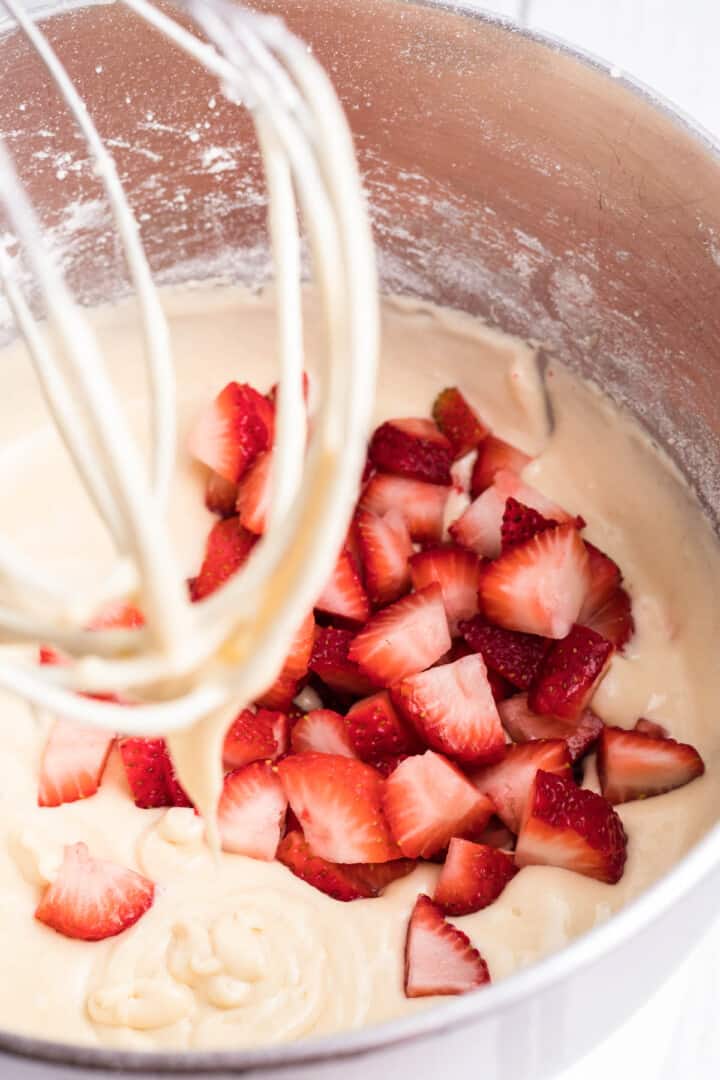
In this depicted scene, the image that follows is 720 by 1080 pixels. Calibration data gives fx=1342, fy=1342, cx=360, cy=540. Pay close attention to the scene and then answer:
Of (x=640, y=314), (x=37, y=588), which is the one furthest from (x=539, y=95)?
(x=37, y=588)

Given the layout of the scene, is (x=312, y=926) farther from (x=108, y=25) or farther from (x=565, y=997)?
(x=108, y=25)

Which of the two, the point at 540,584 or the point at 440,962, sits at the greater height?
the point at 540,584

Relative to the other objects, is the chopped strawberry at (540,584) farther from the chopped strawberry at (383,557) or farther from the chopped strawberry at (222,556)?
the chopped strawberry at (222,556)

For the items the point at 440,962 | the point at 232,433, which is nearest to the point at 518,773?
the point at 440,962

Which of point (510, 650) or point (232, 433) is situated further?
point (232, 433)

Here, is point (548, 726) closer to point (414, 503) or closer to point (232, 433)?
point (414, 503)
